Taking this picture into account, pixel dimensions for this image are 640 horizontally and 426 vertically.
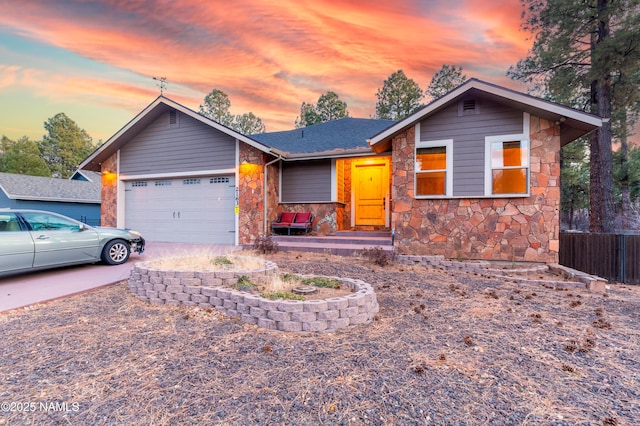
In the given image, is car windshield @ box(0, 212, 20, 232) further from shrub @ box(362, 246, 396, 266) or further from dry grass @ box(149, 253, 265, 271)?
shrub @ box(362, 246, 396, 266)

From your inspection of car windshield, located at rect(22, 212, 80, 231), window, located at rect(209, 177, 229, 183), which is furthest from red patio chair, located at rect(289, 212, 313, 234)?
car windshield, located at rect(22, 212, 80, 231)

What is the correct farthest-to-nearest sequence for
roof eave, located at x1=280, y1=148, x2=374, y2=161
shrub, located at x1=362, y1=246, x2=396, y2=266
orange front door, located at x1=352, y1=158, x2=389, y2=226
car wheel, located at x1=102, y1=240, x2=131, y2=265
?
A: orange front door, located at x1=352, y1=158, x2=389, y2=226 → roof eave, located at x1=280, y1=148, x2=374, y2=161 → shrub, located at x1=362, y1=246, x2=396, y2=266 → car wheel, located at x1=102, y1=240, x2=131, y2=265

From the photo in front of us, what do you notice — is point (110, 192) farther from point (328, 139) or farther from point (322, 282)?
point (322, 282)

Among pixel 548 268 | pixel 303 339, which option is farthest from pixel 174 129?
pixel 548 268

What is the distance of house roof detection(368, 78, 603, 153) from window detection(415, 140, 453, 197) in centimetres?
76

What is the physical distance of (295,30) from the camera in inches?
364

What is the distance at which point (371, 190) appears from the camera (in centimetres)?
1044

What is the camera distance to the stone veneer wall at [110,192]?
35.7 ft

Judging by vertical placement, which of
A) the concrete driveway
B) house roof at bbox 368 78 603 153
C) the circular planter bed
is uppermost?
house roof at bbox 368 78 603 153

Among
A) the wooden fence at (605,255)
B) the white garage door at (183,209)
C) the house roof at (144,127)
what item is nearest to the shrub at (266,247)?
the white garage door at (183,209)

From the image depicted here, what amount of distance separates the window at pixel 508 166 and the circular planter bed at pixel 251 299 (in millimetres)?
5099

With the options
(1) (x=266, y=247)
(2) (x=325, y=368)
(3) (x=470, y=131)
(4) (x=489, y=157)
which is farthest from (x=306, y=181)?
(2) (x=325, y=368)

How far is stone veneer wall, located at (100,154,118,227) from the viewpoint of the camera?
1087 cm

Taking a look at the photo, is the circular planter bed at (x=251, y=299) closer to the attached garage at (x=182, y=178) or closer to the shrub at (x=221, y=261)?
the shrub at (x=221, y=261)
